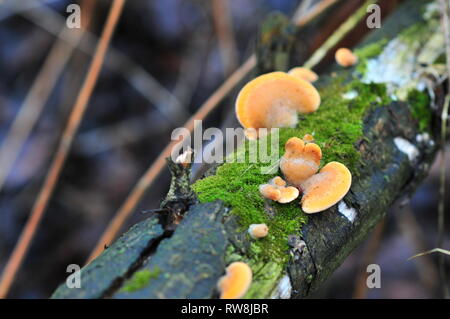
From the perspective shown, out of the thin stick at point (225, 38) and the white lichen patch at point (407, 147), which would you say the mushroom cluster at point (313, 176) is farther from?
the thin stick at point (225, 38)

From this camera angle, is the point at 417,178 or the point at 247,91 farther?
the point at 417,178

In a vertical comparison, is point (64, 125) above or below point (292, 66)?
above

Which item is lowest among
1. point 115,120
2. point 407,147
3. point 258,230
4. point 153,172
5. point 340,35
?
point 258,230

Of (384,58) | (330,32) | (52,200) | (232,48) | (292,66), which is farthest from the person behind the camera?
(232,48)

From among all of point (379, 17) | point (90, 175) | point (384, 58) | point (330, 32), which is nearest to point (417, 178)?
point (384, 58)

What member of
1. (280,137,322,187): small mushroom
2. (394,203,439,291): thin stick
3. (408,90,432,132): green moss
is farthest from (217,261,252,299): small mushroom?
(394,203,439,291): thin stick

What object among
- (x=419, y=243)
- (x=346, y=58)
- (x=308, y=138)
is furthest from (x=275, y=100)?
(x=419, y=243)

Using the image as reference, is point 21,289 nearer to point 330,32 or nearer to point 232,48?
point 232,48

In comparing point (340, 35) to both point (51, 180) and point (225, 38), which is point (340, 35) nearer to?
point (225, 38)

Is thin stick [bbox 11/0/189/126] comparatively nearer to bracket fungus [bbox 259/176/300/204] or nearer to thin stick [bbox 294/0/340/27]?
thin stick [bbox 294/0/340/27]
